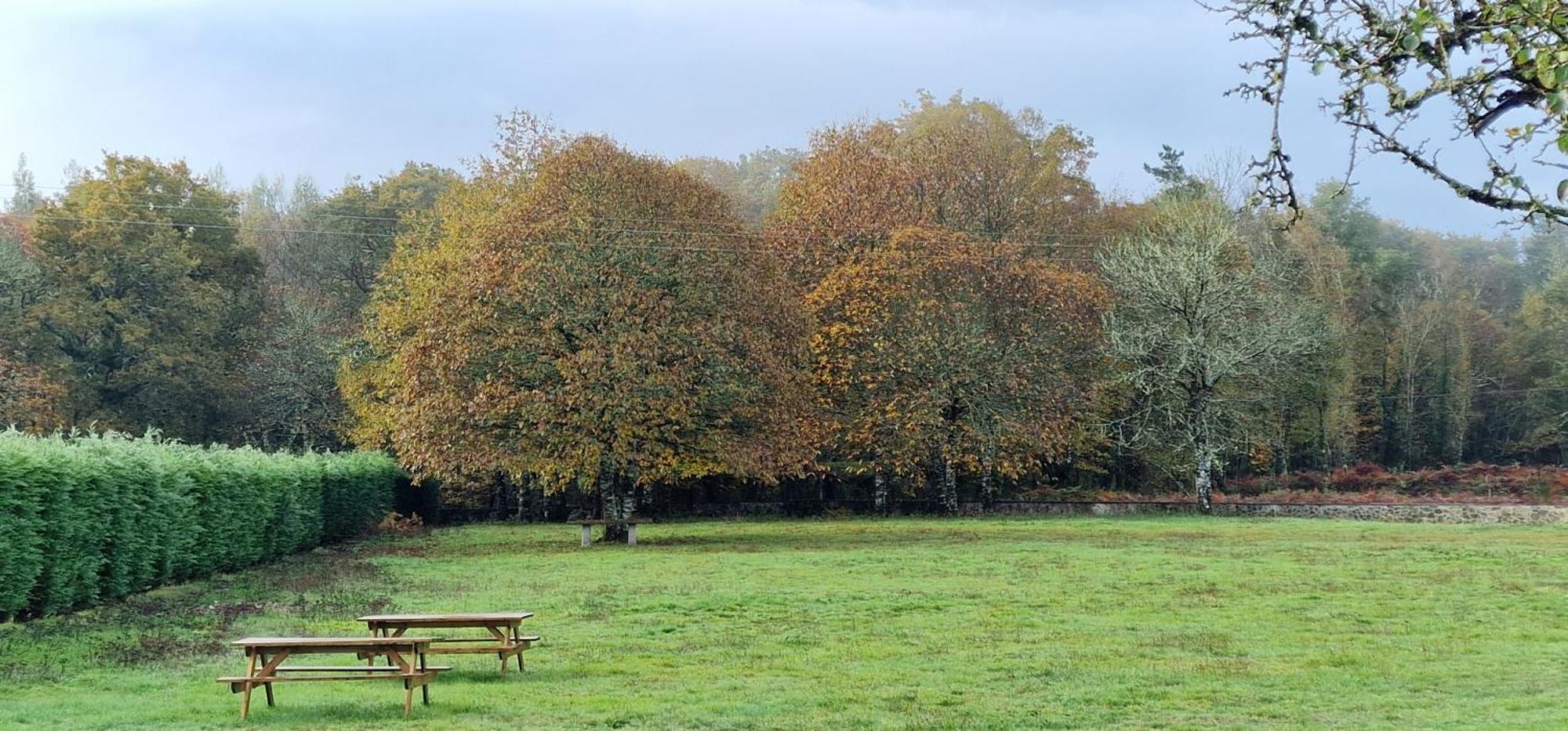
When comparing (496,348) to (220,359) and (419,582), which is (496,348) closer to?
(419,582)

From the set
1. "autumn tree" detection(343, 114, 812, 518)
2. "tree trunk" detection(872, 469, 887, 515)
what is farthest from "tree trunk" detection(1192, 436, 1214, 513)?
"autumn tree" detection(343, 114, 812, 518)

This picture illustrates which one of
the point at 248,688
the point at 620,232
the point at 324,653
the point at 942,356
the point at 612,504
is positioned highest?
the point at 620,232

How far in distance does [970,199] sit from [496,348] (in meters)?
23.9

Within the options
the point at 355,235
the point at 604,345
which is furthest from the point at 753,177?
the point at 604,345

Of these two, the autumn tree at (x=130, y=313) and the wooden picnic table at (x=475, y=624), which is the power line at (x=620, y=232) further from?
the wooden picnic table at (x=475, y=624)

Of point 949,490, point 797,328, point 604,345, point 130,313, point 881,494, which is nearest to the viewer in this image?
point 604,345

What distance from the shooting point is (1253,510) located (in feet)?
141

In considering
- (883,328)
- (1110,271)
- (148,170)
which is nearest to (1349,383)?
(1110,271)

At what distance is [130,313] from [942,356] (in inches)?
1183

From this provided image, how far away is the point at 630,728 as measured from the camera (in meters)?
9.84

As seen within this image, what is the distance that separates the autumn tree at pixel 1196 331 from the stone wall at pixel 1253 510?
1.77m

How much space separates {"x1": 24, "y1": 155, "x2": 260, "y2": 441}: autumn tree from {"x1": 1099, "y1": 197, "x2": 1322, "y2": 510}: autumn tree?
34.2 metres

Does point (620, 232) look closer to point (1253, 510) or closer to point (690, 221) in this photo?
point (690, 221)

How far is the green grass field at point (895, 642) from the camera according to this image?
10445 millimetres
